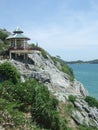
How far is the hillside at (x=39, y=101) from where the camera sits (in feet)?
101

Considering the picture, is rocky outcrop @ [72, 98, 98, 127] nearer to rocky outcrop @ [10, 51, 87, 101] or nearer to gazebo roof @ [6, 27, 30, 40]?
rocky outcrop @ [10, 51, 87, 101]

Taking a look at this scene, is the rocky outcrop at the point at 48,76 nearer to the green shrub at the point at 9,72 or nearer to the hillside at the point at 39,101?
the hillside at the point at 39,101

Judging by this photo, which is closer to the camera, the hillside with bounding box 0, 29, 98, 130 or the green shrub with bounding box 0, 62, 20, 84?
the hillside with bounding box 0, 29, 98, 130

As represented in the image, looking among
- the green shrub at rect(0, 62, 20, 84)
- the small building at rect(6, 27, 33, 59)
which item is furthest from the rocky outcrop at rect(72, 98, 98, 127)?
the small building at rect(6, 27, 33, 59)

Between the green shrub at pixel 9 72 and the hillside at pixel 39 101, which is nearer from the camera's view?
the hillside at pixel 39 101

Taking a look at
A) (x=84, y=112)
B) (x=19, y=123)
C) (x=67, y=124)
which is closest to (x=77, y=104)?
(x=84, y=112)

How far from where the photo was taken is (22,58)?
44.9 m

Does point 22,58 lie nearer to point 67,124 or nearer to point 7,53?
point 7,53

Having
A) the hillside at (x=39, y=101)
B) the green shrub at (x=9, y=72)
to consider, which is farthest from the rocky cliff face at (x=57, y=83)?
the green shrub at (x=9, y=72)

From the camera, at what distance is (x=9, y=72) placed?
38312 millimetres

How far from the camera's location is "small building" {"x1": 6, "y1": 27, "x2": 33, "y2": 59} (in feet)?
147

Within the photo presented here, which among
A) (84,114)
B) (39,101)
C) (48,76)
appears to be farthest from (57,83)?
(39,101)

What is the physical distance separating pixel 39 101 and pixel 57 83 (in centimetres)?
907

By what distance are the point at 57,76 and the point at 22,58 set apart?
4.76 metres
